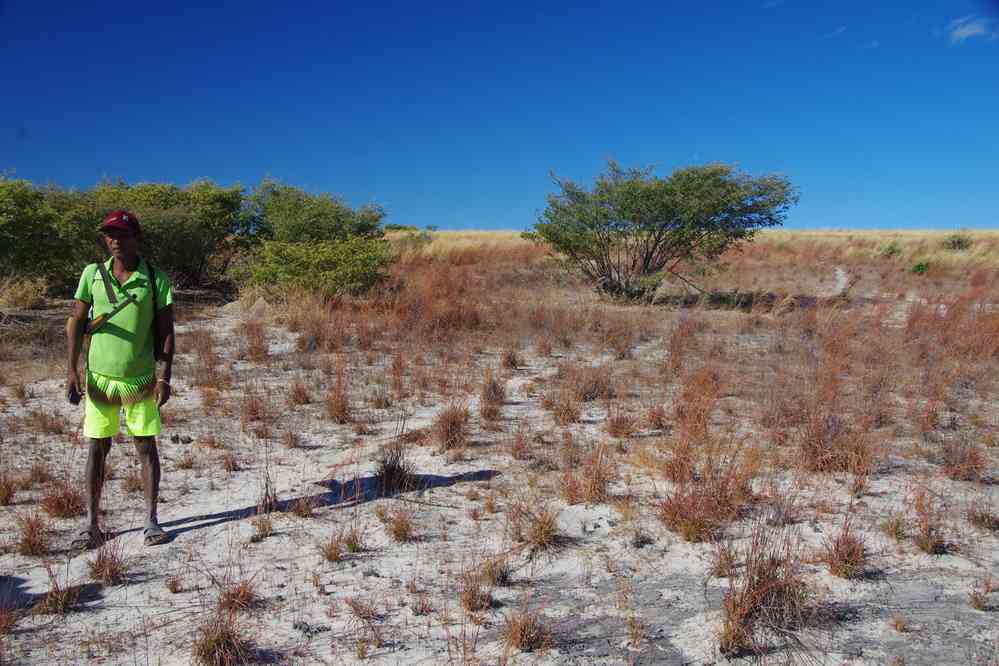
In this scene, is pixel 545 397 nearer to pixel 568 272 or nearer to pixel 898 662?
pixel 898 662

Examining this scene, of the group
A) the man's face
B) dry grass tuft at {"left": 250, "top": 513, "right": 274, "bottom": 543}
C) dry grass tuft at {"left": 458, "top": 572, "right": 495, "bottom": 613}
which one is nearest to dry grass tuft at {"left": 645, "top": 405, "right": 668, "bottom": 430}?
dry grass tuft at {"left": 458, "top": 572, "right": 495, "bottom": 613}

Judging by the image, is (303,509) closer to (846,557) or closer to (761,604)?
(761,604)

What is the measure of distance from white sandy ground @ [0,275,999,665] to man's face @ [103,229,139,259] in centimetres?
164

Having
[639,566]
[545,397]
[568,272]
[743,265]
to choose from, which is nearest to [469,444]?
[545,397]

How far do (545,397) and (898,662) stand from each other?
4.04 meters

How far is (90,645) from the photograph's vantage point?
2.71 meters

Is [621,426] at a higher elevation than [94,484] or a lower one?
higher

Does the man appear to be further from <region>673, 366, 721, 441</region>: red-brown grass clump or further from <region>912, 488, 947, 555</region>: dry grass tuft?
<region>912, 488, 947, 555</region>: dry grass tuft

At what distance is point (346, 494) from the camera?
4.29 meters

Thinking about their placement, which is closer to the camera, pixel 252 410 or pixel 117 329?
pixel 117 329

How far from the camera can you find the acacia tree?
13.6 m

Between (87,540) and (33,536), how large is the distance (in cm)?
26

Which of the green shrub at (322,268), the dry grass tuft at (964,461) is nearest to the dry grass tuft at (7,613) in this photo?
the dry grass tuft at (964,461)

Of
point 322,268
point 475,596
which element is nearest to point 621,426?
point 475,596
